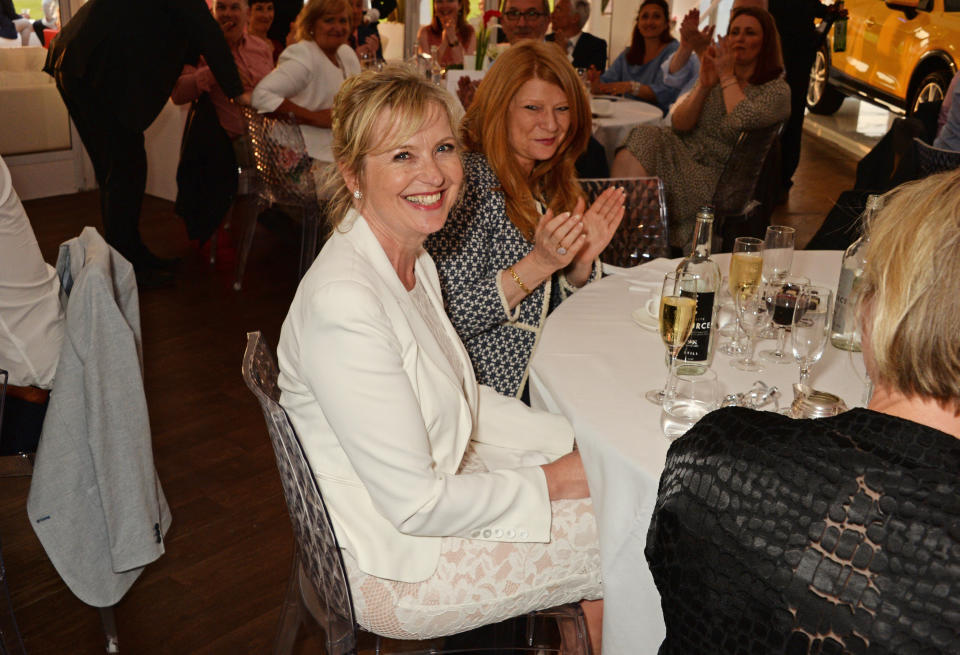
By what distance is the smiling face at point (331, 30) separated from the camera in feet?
15.7

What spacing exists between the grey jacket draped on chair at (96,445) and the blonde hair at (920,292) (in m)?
1.62

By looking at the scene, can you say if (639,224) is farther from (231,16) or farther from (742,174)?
(231,16)

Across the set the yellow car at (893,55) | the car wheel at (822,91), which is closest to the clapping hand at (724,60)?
the yellow car at (893,55)

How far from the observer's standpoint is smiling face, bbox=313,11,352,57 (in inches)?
189

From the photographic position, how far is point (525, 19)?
515cm

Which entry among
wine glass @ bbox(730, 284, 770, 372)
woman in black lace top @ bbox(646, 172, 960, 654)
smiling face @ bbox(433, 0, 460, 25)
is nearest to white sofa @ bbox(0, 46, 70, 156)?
smiling face @ bbox(433, 0, 460, 25)

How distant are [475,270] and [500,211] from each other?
0.20 metres

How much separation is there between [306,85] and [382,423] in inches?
149

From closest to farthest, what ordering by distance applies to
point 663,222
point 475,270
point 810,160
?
point 475,270 < point 663,222 < point 810,160

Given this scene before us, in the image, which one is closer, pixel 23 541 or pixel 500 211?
pixel 500 211

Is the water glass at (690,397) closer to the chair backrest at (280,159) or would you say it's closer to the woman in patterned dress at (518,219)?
the woman in patterned dress at (518,219)

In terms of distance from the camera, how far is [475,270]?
7.81 feet

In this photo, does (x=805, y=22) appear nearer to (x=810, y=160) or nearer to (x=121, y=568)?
(x=810, y=160)

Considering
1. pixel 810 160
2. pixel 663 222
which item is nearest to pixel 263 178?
pixel 663 222
